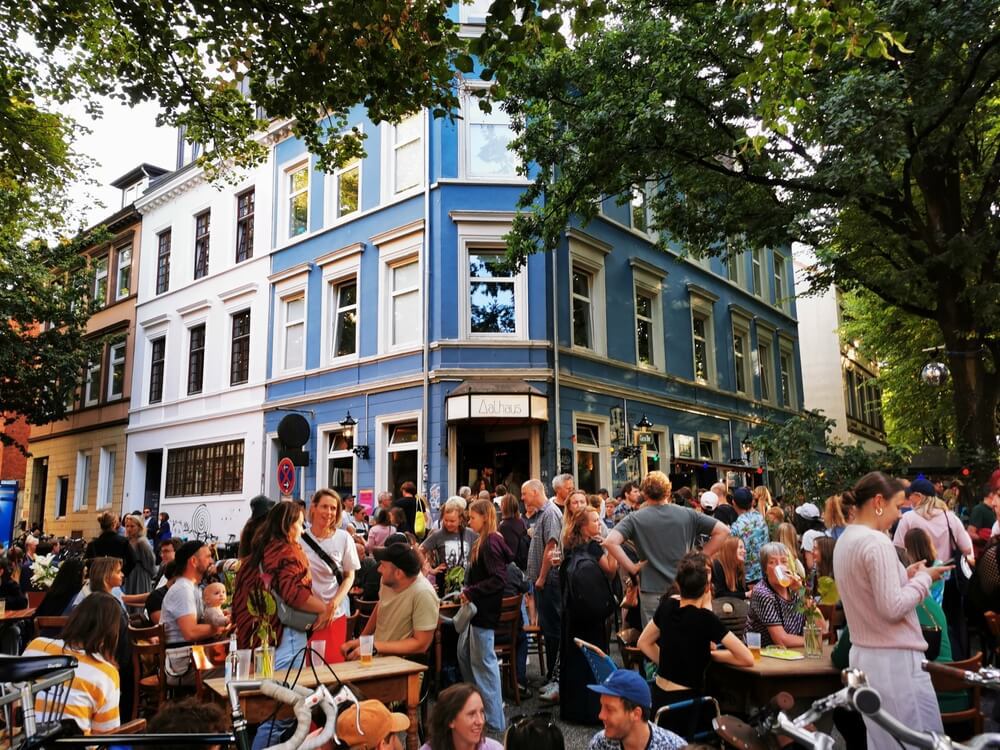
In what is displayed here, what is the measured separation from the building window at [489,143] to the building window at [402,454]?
5992 mm

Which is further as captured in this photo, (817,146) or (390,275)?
(390,275)

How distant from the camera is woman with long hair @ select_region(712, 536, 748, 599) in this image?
6383mm

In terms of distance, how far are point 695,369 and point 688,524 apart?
16503 millimetres

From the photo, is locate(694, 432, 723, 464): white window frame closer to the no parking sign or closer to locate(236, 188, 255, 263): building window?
the no parking sign

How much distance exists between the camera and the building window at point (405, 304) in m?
17.0

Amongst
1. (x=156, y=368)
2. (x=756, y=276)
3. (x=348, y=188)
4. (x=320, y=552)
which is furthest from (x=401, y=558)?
(x=756, y=276)

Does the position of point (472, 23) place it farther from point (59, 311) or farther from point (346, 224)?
point (59, 311)

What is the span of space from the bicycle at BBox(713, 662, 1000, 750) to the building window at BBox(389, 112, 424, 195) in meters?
16.0

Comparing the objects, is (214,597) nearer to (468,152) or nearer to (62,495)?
(468,152)

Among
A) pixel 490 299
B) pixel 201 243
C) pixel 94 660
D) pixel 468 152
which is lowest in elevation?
pixel 94 660

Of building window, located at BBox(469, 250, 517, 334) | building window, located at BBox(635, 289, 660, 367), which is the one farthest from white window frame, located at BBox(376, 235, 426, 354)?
building window, located at BBox(635, 289, 660, 367)

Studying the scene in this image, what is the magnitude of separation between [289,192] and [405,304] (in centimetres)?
632

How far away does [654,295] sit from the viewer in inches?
818

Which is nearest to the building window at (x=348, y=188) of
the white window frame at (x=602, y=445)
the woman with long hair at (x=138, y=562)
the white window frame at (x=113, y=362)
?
the white window frame at (x=602, y=445)
